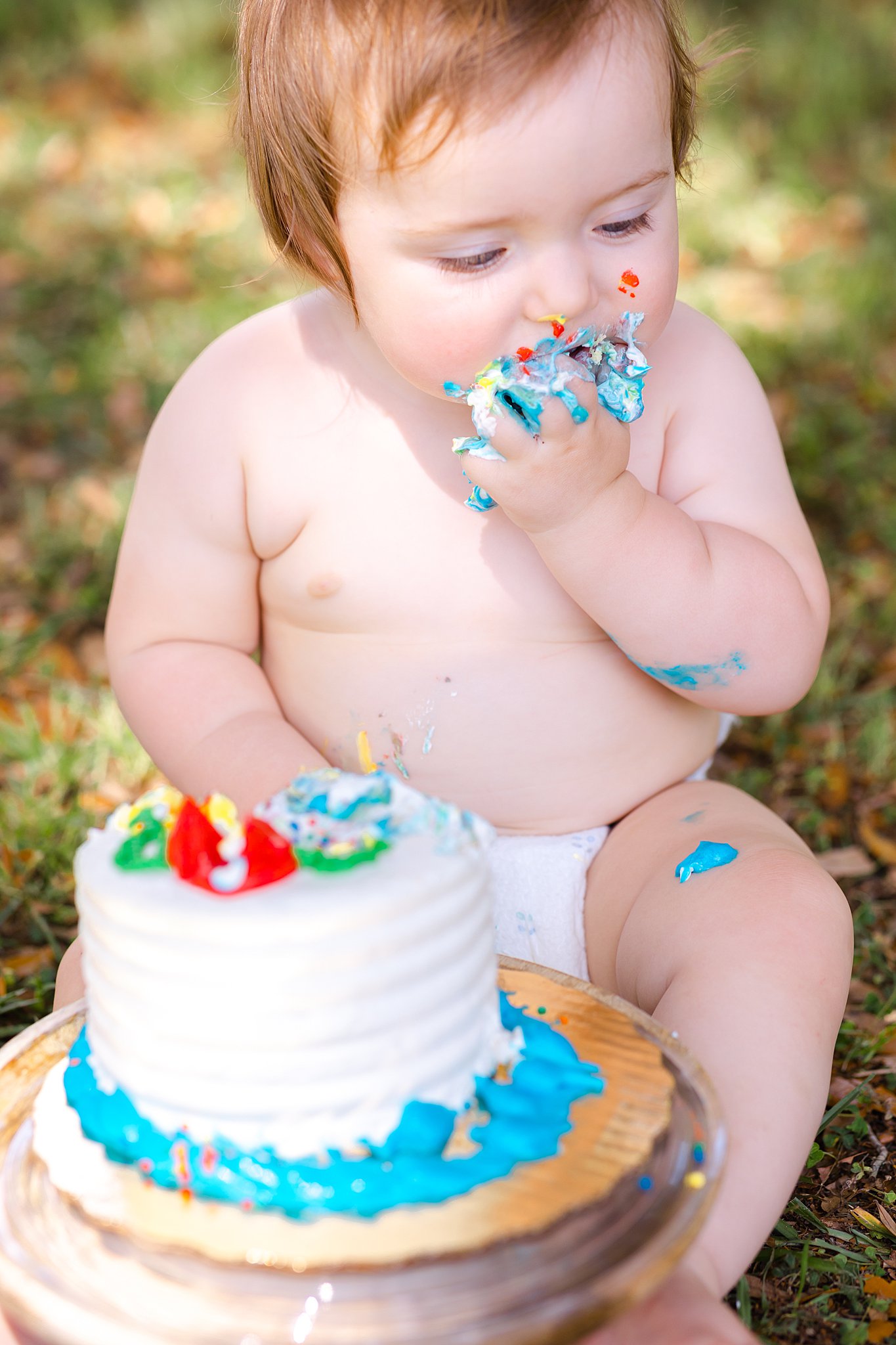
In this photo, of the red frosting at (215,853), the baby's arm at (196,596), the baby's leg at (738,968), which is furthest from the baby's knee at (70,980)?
the baby's leg at (738,968)

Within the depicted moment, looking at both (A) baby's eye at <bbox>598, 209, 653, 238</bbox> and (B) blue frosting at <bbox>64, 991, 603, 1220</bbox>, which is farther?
(A) baby's eye at <bbox>598, 209, 653, 238</bbox>

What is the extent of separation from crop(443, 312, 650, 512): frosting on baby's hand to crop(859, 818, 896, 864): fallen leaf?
1.21m

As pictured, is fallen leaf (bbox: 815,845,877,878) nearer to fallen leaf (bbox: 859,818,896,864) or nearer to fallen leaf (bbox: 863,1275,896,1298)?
fallen leaf (bbox: 859,818,896,864)

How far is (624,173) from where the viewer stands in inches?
68.6

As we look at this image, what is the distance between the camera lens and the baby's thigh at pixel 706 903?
180cm

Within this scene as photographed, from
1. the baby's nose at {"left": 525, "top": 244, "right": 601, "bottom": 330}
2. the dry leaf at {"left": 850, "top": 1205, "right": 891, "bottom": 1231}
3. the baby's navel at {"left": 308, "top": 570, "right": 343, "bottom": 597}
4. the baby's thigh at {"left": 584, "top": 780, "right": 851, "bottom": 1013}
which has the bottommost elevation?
the dry leaf at {"left": 850, "top": 1205, "right": 891, "bottom": 1231}

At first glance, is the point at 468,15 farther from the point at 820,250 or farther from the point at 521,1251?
the point at 820,250

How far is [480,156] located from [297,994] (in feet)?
3.25

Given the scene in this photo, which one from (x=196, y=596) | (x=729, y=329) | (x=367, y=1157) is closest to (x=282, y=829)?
(x=367, y=1157)

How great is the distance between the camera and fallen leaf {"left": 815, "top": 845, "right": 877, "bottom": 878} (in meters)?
2.65

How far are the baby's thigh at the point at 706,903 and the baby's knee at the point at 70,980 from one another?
73 cm

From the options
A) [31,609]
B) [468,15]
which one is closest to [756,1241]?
[468,15]

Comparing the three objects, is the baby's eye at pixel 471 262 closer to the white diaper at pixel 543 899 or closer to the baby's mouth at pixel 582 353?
the baby's mouth at pixel 582 353

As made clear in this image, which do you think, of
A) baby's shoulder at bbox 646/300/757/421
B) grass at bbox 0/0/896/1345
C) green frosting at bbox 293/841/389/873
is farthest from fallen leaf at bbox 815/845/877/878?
green frosting at bbox 293/841/389/873
